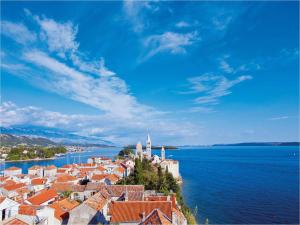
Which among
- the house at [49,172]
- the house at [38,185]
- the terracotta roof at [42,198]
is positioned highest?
the house at [49,172]

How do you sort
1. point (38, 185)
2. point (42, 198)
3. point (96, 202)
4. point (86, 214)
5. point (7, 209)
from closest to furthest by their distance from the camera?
point (86, 214)
point (96, 202)
point (7, 209)
point (42, 198)
point (38, 185)

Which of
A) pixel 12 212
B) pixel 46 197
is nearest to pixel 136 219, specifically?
pixel 12 212

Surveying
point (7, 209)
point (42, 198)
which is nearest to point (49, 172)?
point (42, 198)

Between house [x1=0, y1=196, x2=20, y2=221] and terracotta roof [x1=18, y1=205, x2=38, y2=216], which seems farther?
house [x1=0, y1=196, x2=20, y2=221]

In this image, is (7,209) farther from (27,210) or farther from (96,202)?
(96,202)

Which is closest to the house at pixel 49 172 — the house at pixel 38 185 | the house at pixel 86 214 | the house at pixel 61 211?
the house at pixel 38 185

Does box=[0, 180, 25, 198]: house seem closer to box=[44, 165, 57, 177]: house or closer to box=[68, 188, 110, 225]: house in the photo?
box=[68, 188, 110, 225]: house

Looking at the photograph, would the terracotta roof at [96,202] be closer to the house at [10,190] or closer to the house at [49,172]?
the house at [10,190]

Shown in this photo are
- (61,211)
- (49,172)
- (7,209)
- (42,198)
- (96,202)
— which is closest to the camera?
(96,202)

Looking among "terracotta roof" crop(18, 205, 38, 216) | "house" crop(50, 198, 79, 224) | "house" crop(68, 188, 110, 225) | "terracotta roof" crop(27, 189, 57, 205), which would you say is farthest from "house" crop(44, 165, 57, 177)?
"house" crop(68, 188, 110, 225)
